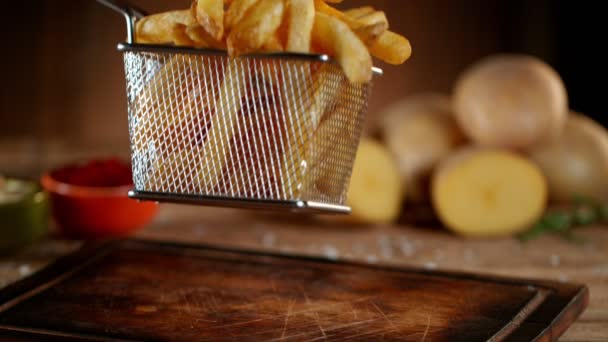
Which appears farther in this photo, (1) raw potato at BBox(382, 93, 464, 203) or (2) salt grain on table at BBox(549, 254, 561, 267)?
(1) raw potato at BBox(382, 93, 464, 203)

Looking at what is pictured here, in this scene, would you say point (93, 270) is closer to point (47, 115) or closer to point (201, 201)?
point (201, 201)

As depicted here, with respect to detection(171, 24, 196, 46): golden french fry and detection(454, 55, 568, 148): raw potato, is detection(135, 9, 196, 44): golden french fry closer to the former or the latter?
detection(171, 24, 196, 46): golden french fry

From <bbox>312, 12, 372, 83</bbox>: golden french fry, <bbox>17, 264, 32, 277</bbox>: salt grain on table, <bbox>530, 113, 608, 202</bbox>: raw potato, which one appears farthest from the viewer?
<bbox>530, 113, 608, 202</bbox>: raw potato

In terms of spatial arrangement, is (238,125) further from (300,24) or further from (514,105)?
(514,105)

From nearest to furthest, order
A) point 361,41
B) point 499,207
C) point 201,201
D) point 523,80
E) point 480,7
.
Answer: point 361,41
point 201,201
point 499,207
point 523,80
point 480,7

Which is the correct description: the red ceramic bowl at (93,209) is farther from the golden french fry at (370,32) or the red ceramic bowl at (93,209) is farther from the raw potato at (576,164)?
the raw potato at (576,164)

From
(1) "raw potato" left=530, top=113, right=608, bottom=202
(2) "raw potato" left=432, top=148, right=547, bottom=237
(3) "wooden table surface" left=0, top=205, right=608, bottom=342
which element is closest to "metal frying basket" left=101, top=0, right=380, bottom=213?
(3) "wooden table surface" left=0, top=205, right=608, bottom=342

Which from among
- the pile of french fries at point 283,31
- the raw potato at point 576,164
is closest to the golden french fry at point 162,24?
the pile of french fries at point 283,31

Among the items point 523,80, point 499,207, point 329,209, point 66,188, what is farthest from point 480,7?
point 329,209
